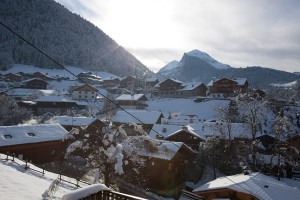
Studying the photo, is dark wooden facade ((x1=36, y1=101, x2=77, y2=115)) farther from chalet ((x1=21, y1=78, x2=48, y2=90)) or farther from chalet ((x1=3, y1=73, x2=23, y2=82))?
chalet ((x1=3, y1=73, x2=23, y2=82))

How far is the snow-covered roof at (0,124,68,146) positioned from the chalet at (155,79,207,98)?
49.5 meters

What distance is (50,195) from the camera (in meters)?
12.9

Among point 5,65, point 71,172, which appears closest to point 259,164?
point 71,172

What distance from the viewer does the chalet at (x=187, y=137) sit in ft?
138

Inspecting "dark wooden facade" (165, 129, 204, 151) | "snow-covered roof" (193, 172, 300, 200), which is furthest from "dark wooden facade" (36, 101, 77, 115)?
"snow-covered roof" (193, 172, 300, 200)

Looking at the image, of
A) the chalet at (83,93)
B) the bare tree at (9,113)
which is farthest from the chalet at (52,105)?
the chalet at (83,93)

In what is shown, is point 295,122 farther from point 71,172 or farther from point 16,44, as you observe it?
point 16,44

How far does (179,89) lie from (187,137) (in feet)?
139

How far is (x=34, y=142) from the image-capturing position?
34.3 m

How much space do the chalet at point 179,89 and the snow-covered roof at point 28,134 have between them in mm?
49478

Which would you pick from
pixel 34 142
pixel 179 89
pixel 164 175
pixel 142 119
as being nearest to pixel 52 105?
pixel 142 119

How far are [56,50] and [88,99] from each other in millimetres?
84683

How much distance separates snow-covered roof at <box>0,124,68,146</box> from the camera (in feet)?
107

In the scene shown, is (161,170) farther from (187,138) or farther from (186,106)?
(186,106)
